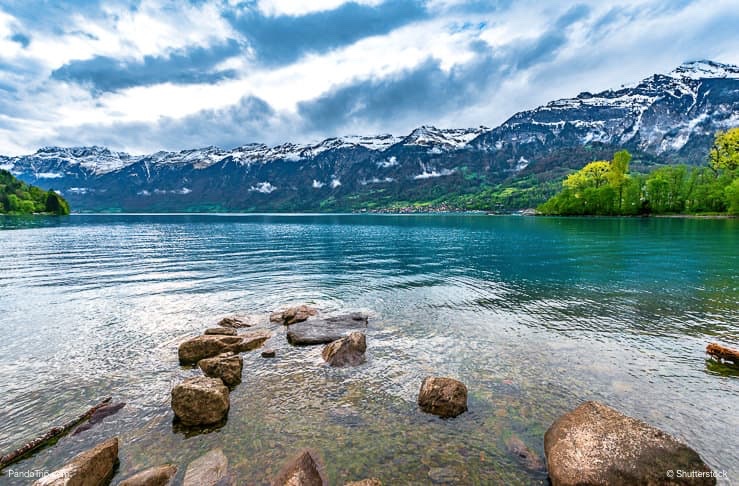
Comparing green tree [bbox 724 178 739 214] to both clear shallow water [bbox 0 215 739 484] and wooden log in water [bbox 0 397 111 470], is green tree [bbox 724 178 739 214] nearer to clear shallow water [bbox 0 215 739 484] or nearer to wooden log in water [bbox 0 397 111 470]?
clear shallow water [bbox 0 215 739 484]

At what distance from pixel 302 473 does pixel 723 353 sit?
792 inches

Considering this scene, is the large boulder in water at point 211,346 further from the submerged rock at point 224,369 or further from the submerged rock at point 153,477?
the submerged rock at point 153,477

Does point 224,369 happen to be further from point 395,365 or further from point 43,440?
point 395,365

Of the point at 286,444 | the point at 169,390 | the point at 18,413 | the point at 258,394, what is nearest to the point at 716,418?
the point at 286,444

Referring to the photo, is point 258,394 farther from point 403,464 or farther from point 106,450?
point 403,464

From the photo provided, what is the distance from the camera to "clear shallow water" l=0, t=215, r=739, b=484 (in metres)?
11.8

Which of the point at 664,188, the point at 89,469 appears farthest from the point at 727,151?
the point at 89,469

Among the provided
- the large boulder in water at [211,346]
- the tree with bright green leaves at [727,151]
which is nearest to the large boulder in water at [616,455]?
the large boulder in water at [211,346]

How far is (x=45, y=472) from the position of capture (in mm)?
10719

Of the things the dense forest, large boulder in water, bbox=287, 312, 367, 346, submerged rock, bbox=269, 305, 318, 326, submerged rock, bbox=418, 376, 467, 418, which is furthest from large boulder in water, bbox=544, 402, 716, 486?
the dense forest

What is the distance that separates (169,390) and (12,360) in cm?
1085

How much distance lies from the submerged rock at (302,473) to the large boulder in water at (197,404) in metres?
3.97

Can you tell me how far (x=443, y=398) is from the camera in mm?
13734

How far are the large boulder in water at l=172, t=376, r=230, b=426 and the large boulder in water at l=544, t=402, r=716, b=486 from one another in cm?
1147
